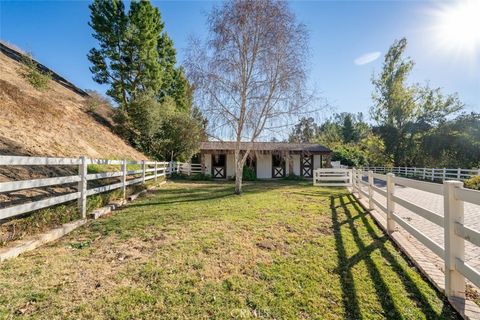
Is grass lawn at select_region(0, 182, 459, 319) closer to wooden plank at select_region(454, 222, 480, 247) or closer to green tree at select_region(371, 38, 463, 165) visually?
wooden plank at select_region(454, 222, 480, 247)

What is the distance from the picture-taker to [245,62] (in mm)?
9742

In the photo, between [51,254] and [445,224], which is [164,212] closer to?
[51,254]

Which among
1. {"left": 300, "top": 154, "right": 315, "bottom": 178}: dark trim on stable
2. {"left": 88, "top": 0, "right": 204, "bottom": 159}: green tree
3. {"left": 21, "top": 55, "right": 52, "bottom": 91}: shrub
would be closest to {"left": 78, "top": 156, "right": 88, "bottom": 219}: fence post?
{"left": 21, "top": 55, "right": 52, "bottom": 91}: shrub

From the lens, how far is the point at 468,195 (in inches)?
80.1

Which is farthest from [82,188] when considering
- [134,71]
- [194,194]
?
[134,71]

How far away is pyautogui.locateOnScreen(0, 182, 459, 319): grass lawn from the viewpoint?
211 cm

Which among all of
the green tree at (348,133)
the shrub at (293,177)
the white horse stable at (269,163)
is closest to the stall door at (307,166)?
the white horse stable at (269,163)

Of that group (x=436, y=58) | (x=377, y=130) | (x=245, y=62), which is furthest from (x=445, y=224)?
(x=377, y=130)

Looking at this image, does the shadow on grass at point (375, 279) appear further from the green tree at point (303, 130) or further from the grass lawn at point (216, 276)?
the green tree at point (303, 130)

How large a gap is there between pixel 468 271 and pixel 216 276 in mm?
2396

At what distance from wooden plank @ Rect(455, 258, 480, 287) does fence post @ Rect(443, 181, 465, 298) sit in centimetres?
5

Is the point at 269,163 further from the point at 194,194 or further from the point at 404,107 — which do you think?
the point at 404,107

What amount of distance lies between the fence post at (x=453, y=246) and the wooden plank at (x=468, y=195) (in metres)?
0.07

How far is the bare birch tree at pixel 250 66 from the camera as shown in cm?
936
